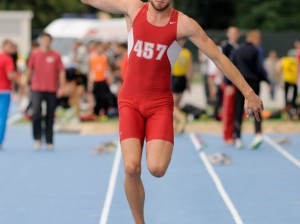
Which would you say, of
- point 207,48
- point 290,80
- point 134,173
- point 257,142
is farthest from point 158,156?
point 290,80

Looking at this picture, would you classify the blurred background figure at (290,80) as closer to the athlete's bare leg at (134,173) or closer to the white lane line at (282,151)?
the white lane line at (282,151)

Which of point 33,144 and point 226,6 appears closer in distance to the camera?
point 33,144

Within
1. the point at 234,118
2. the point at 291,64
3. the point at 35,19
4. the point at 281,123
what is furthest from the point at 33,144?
the point at 35,19

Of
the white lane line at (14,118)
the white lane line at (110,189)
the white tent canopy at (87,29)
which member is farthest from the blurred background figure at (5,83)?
the white tent canopy at (87,29)

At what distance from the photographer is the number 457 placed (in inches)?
356

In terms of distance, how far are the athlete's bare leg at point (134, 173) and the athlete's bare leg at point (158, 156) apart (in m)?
0.09

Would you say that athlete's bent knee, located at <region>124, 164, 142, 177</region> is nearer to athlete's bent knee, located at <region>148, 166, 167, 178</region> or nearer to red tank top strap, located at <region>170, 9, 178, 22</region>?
athlete's bent knee, located at <region>148, 166, 167, 178</region>

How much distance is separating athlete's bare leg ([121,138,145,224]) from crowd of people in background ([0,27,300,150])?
30.2ft

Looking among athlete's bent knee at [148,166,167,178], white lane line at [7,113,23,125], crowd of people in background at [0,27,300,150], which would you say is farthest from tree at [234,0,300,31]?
athlete's bent knee at [148,166,167,178]

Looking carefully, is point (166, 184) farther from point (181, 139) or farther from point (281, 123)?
point (281, 123)

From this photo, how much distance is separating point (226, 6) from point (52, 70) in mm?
61476

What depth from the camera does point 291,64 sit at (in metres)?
27.0

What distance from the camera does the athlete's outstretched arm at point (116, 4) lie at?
30.3 ft

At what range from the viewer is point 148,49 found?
905 centimetres
